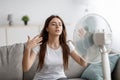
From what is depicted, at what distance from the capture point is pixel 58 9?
4301 millimetres

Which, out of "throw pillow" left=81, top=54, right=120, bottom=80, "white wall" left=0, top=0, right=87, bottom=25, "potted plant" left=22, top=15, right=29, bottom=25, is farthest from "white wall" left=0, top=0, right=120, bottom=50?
"throw pillow" left=81, top=54, right=120, bottom=80

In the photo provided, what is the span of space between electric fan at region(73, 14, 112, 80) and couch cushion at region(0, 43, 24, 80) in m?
1.08

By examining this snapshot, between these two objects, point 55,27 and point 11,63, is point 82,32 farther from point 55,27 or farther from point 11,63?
point 11,63

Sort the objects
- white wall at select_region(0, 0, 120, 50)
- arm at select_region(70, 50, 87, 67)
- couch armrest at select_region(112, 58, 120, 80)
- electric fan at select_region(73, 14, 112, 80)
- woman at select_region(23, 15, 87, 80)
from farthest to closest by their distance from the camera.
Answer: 1. white wall at select_region(0, 0, 120, 50)
2. couch armrest at select_region(112, 58, 120, 80)
3. woman at select_region(23, 15, 87, 80)
4. arm at select_region(70, 50, 87, 67)
5. electric fan at select_region(73, 14, 112, 80)

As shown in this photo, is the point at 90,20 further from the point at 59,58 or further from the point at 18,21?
the point at 18,21

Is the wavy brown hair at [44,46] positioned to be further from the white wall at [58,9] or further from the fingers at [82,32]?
the white wall at [58,9]

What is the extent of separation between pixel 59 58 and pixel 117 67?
71 cm

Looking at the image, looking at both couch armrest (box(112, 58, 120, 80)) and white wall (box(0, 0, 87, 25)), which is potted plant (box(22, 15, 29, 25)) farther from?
couch armrest (box(112, 58, 120, 80))

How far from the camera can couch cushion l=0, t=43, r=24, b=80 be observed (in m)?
2.36

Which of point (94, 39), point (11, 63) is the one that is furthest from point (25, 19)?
point (94, 39)

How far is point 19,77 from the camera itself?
2.40 m

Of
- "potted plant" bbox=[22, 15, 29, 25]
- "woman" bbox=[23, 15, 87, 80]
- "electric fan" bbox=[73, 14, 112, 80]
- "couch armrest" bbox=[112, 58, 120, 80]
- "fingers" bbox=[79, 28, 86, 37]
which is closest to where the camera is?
"electric fan" bbox=[73, 14, 112, 80]

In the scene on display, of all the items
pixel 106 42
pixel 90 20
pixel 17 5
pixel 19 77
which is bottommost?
pixel 19 77

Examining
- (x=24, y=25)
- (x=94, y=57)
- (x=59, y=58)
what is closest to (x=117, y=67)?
(x=59, y=58)
